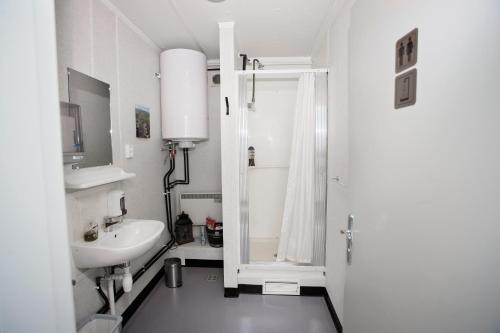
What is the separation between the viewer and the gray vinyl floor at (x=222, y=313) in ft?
5.79

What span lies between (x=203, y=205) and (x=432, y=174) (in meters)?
2.55

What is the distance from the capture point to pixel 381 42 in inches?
31.4

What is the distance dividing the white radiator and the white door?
2102 millimetres

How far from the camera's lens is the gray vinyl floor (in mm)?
1766

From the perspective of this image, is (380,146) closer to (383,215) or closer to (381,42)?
(383,215)

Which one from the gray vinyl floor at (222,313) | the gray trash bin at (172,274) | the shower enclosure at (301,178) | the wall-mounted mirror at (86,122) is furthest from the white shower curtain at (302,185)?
the wall-mounted mirror at (86,122)

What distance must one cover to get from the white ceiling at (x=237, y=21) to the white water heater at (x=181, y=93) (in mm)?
183

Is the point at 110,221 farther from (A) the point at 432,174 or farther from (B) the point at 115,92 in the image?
(A) the point at 432,174

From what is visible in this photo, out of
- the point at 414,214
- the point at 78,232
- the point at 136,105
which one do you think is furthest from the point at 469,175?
the point at 136,105

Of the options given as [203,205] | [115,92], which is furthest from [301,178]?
[115,92]

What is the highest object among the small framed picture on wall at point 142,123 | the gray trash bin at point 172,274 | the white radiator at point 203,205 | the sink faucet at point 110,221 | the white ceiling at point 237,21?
the white ceiling at point 237,21

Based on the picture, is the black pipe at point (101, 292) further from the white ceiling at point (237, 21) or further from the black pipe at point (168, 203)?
the white ceiling at point (237, 21)

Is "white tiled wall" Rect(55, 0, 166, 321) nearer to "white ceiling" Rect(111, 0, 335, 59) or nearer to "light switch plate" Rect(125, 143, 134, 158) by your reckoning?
"light switch plate" Rect(125, 143, 134, 158)

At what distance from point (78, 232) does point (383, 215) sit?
1.72 meters
